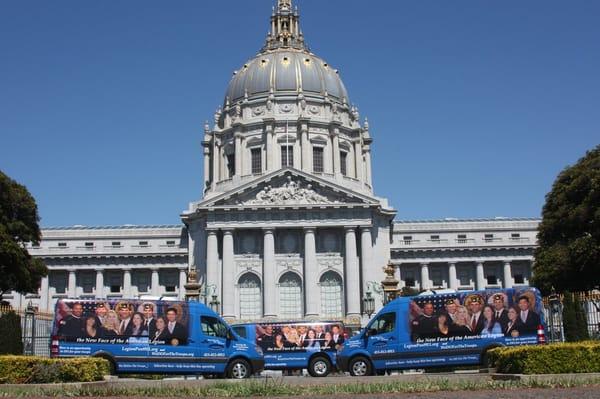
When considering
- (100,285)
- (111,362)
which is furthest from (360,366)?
(100,285)

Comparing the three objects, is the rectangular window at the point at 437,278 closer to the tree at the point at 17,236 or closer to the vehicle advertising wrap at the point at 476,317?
the tree at the point at 17,236

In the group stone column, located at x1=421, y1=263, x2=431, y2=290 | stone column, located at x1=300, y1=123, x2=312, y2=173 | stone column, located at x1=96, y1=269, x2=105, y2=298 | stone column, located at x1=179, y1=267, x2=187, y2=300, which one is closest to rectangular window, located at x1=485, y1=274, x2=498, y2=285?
stone column, located at x1=421, y1=263, x2=431, y2=290

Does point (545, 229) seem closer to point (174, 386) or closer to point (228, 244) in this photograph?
point (228, 244)

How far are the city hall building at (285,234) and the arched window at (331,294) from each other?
0.34 ft

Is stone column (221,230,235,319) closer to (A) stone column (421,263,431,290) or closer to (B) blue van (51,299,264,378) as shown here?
(A) stone column (421,263,431,290)

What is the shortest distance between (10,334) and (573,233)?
41.7 meters

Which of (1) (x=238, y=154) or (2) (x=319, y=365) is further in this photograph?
(1) (x=238, y=154)

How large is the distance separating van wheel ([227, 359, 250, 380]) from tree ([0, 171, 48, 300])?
97.7 feet

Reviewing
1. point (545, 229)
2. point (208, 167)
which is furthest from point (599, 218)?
point (208, 167)

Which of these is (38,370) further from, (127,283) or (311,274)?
(127,283)

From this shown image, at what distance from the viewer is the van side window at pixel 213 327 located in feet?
112

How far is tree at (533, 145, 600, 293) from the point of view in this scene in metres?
55.6

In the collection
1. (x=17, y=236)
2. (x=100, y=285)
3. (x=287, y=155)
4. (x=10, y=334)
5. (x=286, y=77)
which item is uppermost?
(x=286, y=77)

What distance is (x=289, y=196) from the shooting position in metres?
80.3
